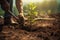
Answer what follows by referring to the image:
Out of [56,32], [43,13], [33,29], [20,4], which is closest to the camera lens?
[56,32]

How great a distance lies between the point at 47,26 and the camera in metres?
3.27

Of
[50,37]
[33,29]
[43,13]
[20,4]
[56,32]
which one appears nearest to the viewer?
[50,37]

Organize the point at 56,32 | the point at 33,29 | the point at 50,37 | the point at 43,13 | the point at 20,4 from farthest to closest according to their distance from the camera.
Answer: the point at 43,13 → the point at 20,4 → the point at 33,29 → the point at 56,32 → the point at 50,37

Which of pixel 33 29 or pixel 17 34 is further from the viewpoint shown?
pixel 33 29

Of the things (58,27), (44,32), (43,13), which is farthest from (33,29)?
(43,13)

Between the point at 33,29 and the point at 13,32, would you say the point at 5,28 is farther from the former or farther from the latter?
the point at 33,29

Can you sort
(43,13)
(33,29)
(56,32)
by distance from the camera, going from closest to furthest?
(56,32) < (33,29) < (43,13)

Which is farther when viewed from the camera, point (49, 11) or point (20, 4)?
point (49, 11)

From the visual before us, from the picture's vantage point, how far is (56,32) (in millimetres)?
2881

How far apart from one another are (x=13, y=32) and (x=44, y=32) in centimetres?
48

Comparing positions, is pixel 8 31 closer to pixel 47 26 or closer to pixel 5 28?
pixel 5 28

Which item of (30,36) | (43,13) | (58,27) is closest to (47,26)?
(58,27)

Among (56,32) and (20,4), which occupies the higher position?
(20,4)

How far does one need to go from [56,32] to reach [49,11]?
157 cm
